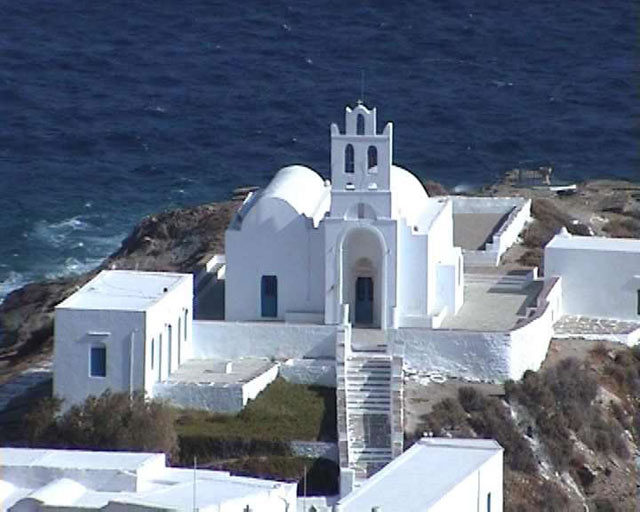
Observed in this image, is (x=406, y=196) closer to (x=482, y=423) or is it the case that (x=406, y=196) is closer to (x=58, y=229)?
(x=482, y=423)

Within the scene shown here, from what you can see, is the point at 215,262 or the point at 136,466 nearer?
the point at 136,466

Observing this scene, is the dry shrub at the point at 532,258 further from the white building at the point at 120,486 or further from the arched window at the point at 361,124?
the white building at the point at 120,486

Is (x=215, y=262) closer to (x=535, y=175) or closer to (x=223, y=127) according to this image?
(x=535, y=175)

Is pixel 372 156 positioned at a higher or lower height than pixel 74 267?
higher

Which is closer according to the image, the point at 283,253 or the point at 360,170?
the point at 360,170

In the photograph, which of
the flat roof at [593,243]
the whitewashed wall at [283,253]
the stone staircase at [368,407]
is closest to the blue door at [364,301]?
the whitewashed wall at [283,253]

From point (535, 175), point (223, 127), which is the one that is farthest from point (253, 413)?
point (223, 127)

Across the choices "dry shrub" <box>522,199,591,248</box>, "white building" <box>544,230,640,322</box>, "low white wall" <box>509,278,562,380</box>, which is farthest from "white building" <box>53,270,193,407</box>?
"dry shrub" <box>522,199,591,248</box>

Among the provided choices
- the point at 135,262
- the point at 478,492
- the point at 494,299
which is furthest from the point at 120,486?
the point at 135,262
